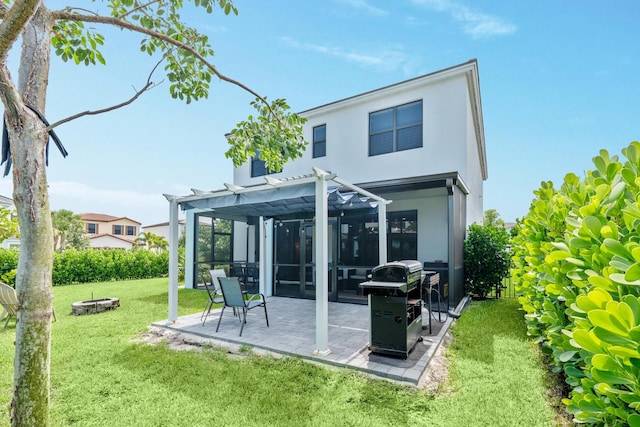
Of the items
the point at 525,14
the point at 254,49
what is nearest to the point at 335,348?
the point at 254,49

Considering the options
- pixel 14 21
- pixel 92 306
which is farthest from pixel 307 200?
pixel 92 306

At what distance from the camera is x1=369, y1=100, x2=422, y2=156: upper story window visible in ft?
35.7

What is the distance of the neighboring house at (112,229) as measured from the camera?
48938 mm

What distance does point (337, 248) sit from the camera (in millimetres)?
9680

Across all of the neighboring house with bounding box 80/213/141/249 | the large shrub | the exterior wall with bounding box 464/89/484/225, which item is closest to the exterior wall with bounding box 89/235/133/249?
the neighboring house with bounding box 80/213/141/249

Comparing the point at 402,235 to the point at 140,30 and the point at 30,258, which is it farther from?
the point at 30,258

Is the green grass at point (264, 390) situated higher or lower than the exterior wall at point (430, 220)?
lower

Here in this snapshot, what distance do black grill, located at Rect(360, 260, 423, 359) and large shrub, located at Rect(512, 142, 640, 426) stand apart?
1.85 metres

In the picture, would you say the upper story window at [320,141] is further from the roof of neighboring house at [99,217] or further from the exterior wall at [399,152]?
the roof of neighboring house at [99,217]

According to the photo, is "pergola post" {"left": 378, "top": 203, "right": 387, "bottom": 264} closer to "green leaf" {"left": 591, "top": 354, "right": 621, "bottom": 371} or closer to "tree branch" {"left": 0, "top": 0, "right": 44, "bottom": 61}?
"green leaf" {"left": 591, "top": 354, "right": 621, "bottom": 371}

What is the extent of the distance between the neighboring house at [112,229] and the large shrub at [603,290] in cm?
5655

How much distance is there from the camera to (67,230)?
112ft

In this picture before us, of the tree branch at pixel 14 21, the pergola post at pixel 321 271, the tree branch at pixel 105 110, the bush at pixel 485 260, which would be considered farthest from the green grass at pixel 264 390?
the bush at pixel 485 260

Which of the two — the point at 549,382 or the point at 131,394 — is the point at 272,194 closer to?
the point at 131,394
